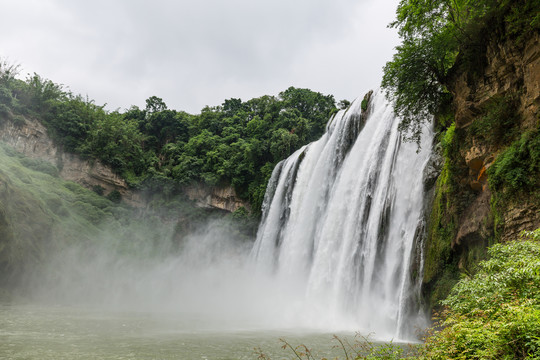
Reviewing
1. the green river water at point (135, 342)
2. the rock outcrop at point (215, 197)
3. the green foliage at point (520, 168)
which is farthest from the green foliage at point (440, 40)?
the rock outcrop at point (215, 197)

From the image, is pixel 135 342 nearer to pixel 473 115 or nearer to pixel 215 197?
pixel 473 115

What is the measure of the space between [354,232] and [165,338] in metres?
9.06

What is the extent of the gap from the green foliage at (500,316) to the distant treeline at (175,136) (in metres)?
26.0

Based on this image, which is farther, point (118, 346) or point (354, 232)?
point (354, 232)

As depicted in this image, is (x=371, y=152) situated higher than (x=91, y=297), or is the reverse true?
(x=371, y=152)

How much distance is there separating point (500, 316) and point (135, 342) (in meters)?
8.62

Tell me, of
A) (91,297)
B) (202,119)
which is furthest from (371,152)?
(202,119)

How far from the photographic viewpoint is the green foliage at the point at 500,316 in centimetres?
355

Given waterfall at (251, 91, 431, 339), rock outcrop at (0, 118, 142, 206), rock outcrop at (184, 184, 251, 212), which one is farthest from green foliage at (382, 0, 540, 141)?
rock outcrop at (0, 118, 142, 206)

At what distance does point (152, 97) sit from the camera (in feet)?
154

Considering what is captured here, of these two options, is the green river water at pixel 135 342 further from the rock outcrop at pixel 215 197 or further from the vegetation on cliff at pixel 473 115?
the rock outcrop at pixel 215 197

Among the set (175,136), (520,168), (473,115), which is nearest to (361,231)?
(473,115)

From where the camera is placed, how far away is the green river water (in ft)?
24.7

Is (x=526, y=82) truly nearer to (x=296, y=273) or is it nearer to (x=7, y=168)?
(x=296, y=273)
